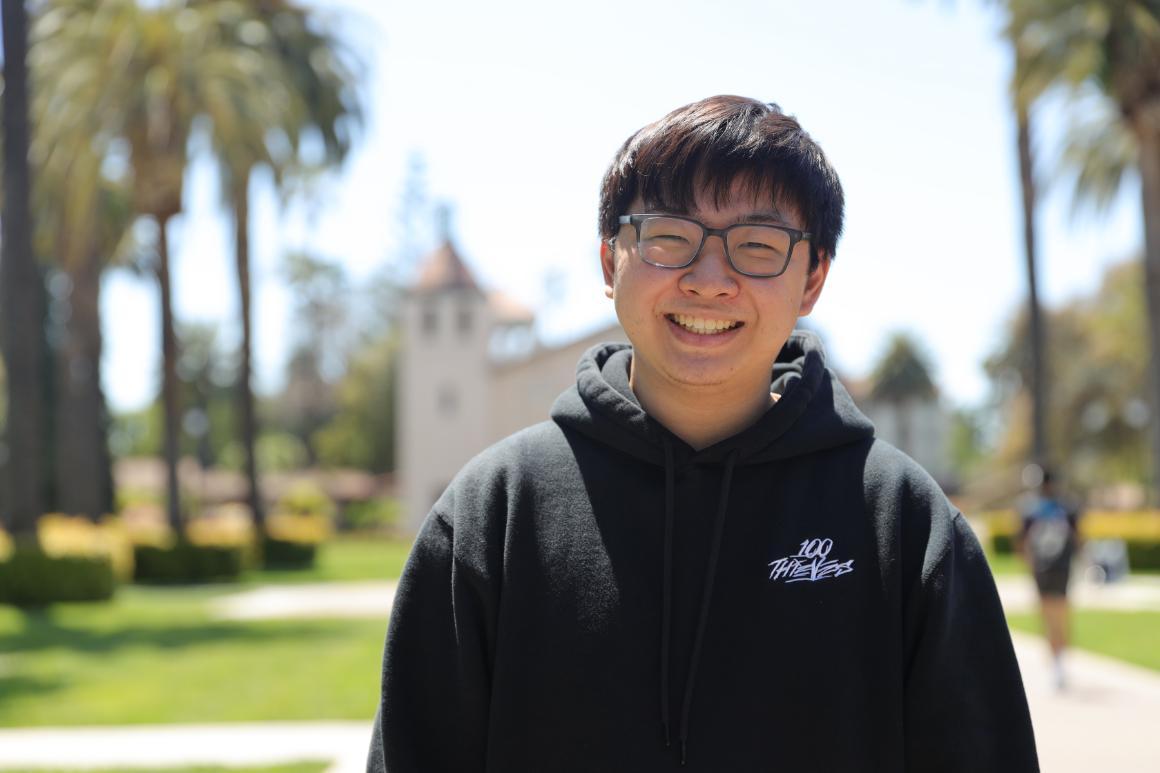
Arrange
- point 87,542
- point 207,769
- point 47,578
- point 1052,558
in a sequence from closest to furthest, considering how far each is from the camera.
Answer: point 207,769 → point 1052,558 → point 47,578 → point 87,542

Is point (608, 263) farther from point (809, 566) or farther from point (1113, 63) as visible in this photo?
point (1113, 63)

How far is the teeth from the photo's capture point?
7.48ft

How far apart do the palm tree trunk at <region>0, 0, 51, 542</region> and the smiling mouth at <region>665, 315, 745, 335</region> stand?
1549 centimetres

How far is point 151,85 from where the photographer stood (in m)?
23.1

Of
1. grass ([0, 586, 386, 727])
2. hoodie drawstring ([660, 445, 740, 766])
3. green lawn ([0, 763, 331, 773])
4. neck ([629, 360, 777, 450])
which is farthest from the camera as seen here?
grass ([0, 586, 386, 727])

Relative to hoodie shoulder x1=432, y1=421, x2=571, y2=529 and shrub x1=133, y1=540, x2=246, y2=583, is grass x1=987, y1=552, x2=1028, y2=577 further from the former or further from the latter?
hoodie shoulder x1=432, y1=421, x2=571, y2=529

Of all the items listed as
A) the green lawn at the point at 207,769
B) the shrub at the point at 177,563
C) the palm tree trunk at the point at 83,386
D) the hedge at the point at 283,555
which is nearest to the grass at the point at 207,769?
the green lawn at the point at 207,769

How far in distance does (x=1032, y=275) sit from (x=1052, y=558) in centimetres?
1698

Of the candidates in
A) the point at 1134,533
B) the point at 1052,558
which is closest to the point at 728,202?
the point at 1052,558

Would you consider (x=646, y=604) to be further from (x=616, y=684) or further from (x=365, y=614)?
(x=365, y=614)

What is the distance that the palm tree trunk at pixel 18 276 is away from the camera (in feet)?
53.3

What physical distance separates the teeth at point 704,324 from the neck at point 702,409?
111 mm

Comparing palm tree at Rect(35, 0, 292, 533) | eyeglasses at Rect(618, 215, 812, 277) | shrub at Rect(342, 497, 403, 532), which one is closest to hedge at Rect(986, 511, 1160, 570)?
palm tree at Rect(35, 0, 292, 533)

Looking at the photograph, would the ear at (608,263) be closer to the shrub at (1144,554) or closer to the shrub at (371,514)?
the shrub at (1144,554)
